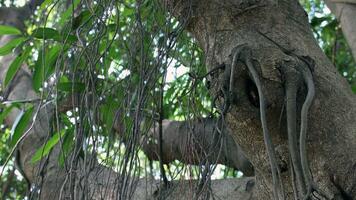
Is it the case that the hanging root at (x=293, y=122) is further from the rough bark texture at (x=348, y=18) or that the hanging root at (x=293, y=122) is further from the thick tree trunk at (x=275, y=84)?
the rough bark texture at (x=348, y=18)

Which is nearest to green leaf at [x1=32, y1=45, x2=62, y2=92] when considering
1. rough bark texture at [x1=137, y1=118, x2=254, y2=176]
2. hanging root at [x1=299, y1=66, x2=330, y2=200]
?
rough bark texture at [x1=137, y1=118, x2=254, y2=176]

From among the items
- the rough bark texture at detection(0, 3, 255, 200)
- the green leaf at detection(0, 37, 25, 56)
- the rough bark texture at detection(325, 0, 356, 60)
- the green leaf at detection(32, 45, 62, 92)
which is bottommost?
the rough bark texture at detection(0, 3, 255, 200)

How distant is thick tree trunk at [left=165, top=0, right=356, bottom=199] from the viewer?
32.3 inches

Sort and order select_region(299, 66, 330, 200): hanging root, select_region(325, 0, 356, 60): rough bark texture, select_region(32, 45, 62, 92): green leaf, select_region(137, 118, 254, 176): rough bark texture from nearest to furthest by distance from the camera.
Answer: select_region(299, 66, 330, 200): hanging root
select_region(137, 118, 254, 176): rough bark texture
select_region(32, 45, 62, 92): green leaf
select_region(325, 0, 356, 60): rough bark texture

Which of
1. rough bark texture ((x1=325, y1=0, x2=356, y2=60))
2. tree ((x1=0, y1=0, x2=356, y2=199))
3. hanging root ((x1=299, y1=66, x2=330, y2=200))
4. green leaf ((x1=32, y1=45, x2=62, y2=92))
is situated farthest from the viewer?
rough bark texture ((x1=325, y1=0, x2=356, y2=60))

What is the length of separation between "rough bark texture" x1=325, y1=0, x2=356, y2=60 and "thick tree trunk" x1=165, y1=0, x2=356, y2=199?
482mm

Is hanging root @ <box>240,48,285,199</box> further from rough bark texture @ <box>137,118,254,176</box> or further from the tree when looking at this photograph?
rough bark texture @ <box>137,118,254,176</box>

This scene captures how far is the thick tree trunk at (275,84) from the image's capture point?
820mm

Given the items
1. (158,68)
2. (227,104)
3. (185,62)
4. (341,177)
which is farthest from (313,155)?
(185,62)

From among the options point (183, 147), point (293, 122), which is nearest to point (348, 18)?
point (183, 147)

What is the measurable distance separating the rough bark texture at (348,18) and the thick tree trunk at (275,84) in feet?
1.58

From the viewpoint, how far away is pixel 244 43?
2.92ft

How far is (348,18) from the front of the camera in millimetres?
1488

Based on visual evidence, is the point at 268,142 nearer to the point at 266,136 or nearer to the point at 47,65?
the point at 266,136
